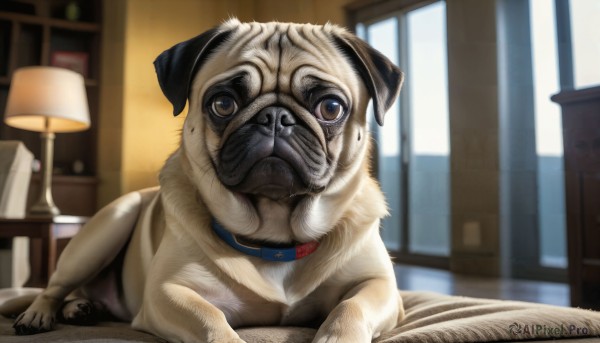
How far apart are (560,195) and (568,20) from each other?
71 centimetres

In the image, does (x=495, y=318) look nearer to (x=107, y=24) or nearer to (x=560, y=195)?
(x=560, y=195)

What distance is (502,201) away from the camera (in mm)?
2637

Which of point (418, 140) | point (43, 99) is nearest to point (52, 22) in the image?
point (43, 99)

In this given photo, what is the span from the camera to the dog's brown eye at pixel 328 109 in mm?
1060

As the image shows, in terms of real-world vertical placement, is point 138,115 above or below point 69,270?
above

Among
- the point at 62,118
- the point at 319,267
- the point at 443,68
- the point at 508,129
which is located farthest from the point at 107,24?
the point at 319,267

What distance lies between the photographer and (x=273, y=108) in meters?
1.03

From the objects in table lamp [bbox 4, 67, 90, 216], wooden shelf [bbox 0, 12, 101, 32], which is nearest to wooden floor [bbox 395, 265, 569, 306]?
table lamp [bbox 4, 67, 90, 216]

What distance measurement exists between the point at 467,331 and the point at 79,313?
2.84 feet

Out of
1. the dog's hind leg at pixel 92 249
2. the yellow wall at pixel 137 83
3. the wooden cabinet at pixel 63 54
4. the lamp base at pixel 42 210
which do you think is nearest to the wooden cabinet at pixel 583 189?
the dog's hind leg at pixel 92 249

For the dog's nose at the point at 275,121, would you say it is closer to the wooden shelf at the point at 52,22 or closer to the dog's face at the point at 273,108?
the dog's face at the point at 273,108

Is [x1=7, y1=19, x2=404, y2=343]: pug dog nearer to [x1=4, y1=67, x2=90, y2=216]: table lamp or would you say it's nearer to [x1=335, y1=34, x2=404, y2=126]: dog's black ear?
[x1=335, y1=34, x2=404, y2=126]: dog's black ear

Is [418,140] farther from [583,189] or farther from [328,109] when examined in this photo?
[328,109]

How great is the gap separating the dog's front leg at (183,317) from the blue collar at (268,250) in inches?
5.0
